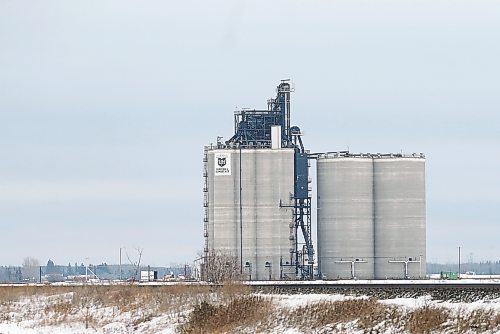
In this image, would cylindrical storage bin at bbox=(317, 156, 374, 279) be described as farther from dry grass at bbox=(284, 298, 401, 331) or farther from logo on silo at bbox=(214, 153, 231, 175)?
dry grass at bbox=(284, 298, 401, 331)

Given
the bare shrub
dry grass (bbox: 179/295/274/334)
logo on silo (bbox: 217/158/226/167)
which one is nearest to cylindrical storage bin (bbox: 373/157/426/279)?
the bare shrub

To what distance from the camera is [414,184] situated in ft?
354

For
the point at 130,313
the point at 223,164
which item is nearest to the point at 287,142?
the point at 223,164

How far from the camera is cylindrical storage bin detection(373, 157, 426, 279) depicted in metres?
107

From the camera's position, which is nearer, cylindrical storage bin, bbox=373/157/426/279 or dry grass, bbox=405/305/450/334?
dry grass, bbox=405/305/450/334

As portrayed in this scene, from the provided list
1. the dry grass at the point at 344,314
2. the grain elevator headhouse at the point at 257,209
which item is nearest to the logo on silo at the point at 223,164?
the grain elevator headhouse at the point at 257,209

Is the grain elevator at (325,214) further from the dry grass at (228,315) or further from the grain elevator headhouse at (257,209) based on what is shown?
the dry grass at (228,315)

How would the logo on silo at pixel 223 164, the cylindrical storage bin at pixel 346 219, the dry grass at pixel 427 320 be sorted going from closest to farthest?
the dry grass at pixel 427 320, the cylindrical storage bin at pixel 346 219, the logo on silo at pixel 223 164

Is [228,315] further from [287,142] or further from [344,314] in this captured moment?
[287,142]

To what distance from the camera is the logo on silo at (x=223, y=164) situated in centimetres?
10812

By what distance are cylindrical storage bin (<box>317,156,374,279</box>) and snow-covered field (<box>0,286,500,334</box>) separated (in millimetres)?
47918

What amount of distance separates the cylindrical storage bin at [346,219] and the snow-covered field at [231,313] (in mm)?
47918

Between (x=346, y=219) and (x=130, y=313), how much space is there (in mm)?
56288

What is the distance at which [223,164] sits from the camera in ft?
355
